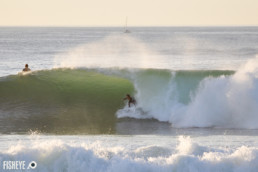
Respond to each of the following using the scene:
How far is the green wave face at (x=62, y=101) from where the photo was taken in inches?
709

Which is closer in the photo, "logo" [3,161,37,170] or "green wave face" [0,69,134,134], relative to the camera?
"logo" [3,161,37,170]

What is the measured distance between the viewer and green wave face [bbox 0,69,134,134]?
59.1 ft

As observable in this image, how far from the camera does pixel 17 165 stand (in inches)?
445

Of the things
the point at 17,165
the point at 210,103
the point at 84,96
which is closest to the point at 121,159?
the point at 17,165


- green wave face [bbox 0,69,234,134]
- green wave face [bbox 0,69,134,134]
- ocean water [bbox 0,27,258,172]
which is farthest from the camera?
green wave face [bbox 0,69,234,134]

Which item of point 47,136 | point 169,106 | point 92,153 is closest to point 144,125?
point 169,106

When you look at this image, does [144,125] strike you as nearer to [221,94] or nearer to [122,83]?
[221,94]

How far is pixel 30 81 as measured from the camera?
23.4 metres

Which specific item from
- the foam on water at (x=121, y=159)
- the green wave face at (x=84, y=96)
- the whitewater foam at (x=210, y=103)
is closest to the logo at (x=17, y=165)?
the foam on water at (x=121, y=159)

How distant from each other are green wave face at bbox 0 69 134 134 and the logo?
5.28m

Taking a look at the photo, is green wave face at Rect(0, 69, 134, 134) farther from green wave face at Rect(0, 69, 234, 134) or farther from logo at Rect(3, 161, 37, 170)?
logo at Rect(3, 161, 37, 170)

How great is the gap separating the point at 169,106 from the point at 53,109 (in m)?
4.12

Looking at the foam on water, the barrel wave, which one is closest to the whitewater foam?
the barrel wave

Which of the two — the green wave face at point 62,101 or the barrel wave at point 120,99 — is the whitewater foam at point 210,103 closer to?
the barrel wave at point 120,99
